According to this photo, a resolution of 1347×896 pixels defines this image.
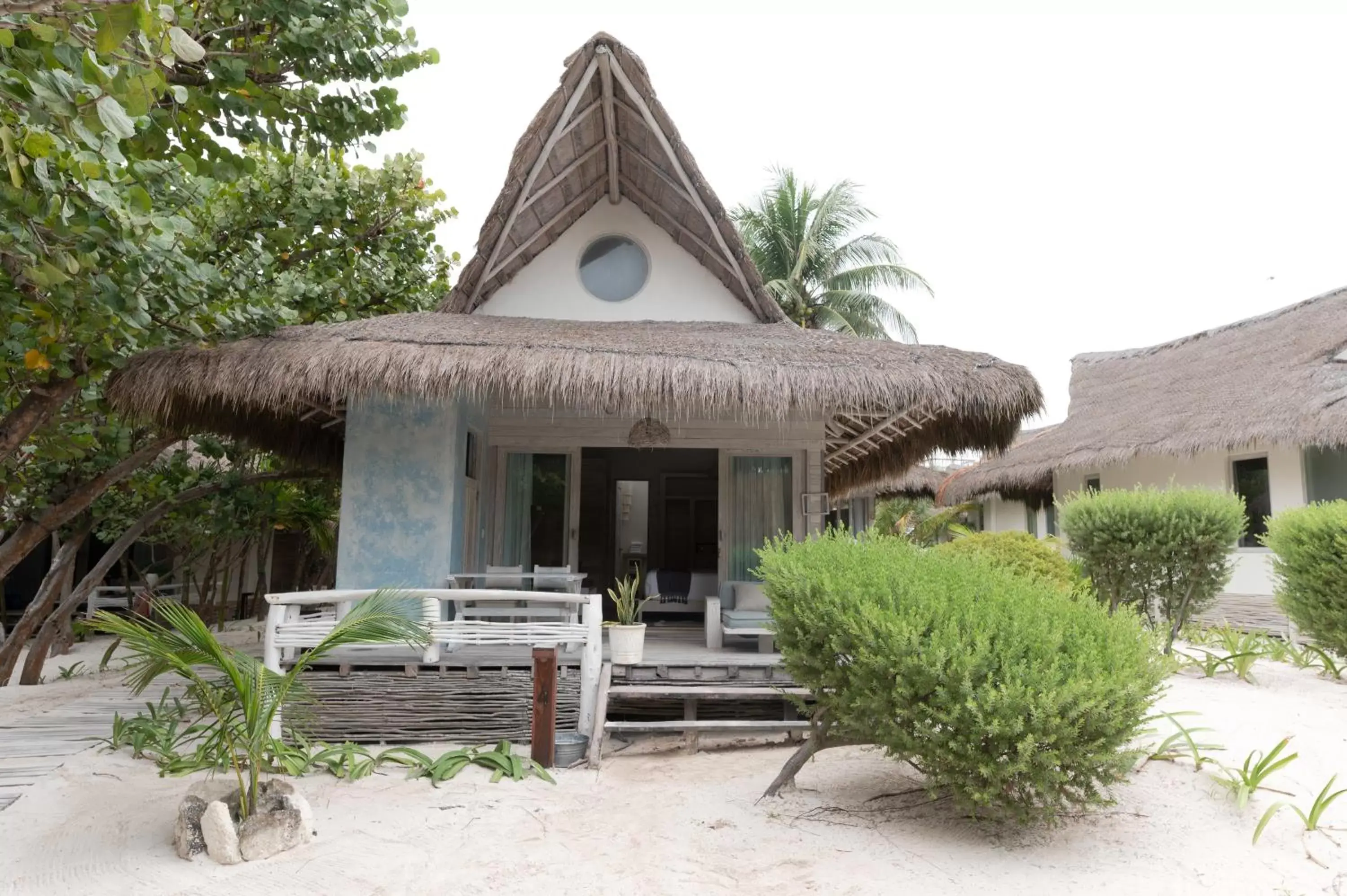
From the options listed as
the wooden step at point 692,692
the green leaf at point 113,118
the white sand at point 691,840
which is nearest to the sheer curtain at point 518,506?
the wooden step at point 692,692

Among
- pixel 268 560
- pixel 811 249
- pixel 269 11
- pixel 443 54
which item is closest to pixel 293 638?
pixel 269 11

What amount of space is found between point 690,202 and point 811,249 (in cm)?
1416

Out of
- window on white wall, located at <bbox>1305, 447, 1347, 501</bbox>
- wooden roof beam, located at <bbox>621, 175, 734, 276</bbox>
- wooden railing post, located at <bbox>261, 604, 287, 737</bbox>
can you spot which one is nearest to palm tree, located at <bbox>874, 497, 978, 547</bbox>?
window on white wall, located at <bbox>1305, 447, 1347, 501</bbox>

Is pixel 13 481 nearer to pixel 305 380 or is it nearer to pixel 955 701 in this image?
pixel 305 380

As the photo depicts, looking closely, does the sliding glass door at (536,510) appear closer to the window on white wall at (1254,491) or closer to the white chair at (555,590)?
the white chair at (555,590)

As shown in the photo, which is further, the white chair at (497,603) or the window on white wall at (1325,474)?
the window on white wall at (1325,474)

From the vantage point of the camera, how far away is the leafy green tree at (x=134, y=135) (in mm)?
2930

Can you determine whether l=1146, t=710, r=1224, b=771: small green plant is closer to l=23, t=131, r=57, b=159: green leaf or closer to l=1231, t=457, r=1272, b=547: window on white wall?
l=23, t=131, r=57, b=159: green leaf

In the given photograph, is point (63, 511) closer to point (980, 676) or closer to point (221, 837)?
point (221, 837)

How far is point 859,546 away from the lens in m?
4.54

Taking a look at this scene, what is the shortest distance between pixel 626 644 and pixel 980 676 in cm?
303

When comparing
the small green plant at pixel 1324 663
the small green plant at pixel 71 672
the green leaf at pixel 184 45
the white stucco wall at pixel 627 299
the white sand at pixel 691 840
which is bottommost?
the small green plant at pixel 71 672

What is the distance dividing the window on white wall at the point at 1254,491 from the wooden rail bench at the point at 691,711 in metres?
9.12

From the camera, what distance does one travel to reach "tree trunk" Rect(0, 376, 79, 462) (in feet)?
17.3
